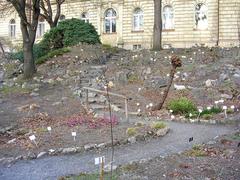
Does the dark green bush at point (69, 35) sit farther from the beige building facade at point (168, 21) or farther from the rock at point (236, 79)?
the beige building facade at point (168, 21)

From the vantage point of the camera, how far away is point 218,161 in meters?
9.19

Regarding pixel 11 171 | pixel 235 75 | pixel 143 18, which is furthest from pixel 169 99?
pixel 143 18

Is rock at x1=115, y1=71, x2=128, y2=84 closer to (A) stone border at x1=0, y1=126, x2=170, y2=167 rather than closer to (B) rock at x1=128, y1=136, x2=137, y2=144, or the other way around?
(A) stone border at x1=0, y1=126, x2=170, y2=167

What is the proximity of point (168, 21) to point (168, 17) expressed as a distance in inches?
16.8

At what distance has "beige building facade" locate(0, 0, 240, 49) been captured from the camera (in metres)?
43.1

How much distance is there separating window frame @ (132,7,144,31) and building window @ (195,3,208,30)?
590cm

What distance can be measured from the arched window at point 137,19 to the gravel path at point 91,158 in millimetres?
36777

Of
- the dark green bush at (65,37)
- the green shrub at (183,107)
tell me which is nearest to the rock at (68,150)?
the green shrub at (183,107)

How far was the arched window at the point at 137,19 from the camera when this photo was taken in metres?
48.7

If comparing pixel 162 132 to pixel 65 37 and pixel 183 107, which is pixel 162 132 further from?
pixel 65 37

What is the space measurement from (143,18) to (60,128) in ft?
119

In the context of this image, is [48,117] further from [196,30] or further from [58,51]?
[196,30]

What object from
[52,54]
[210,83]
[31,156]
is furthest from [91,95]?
[52,54]

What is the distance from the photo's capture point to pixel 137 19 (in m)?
49.0
